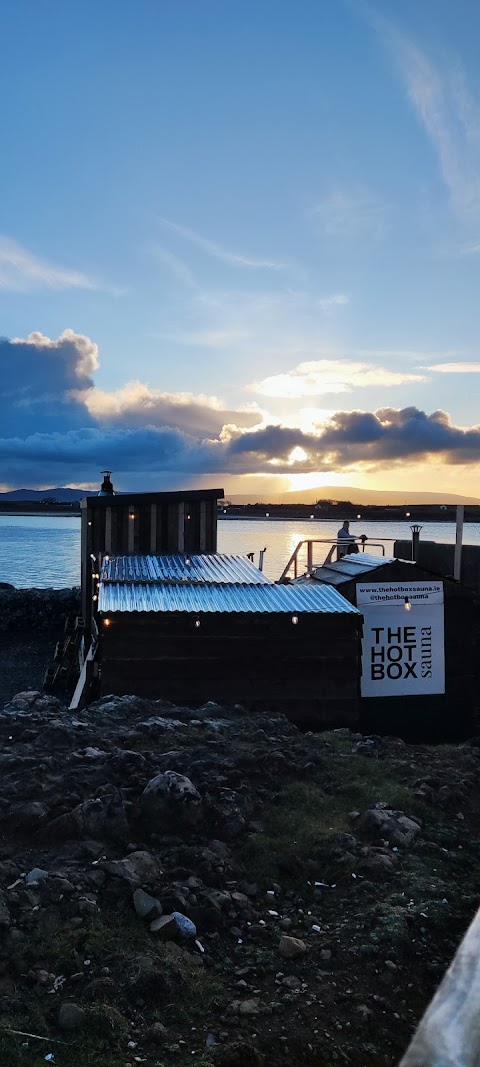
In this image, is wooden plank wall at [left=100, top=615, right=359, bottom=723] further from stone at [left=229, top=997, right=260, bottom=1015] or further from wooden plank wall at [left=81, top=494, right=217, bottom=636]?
stone at [left=229, top=997, right=260, bottom=1015]

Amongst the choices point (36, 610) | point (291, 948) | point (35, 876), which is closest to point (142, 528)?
point (36, 610)

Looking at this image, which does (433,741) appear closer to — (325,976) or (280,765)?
(280,765)


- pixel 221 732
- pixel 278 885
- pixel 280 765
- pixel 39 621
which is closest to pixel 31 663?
pixel 39 621

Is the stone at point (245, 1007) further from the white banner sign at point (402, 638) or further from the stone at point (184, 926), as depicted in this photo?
the white banner sign at point (402, 638)

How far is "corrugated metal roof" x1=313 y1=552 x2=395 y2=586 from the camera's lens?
16.6 metres

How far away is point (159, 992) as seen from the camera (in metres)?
4.71

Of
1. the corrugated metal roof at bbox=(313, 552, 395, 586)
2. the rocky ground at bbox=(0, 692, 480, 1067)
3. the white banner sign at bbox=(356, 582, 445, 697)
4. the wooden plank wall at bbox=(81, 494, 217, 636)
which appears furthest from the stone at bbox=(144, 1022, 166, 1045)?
the wooden plank wall at bbox=(81, 494, 217, 636)

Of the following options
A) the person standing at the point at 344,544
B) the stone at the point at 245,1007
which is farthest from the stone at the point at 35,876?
the person standing at the point at 344,544

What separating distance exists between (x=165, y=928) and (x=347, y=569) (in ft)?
41.5

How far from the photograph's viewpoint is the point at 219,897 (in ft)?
19.1

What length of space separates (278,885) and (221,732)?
13.0 feet

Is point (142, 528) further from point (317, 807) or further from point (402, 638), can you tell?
point (317, 807)

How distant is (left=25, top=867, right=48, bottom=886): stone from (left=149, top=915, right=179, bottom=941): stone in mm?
974

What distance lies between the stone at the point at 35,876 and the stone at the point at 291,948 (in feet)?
6.38
